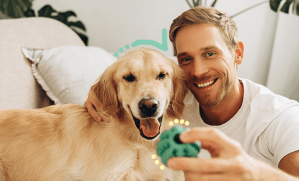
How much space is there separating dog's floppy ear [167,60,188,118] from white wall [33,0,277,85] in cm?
152

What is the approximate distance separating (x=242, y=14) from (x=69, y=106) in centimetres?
247

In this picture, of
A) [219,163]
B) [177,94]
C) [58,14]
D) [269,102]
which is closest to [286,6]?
[269,102]

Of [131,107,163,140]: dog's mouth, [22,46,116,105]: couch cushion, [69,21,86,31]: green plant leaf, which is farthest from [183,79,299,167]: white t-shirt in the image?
[69,21,86,31]: green plant leaf

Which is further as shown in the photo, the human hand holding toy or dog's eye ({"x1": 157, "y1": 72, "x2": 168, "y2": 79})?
dog's eye ({"x1": 157, "y1": 72, "x2": 168, "y2": 79})

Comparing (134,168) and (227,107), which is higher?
(227,107)

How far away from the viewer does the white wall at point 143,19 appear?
2.60 m

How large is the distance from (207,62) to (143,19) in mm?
1675

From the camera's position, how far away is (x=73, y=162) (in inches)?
45.0

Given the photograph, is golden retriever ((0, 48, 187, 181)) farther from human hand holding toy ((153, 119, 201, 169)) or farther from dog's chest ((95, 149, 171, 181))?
human hand holding toy ((153, 119, 201, 169))

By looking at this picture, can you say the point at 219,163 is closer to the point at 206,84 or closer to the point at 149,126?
the point at 149,126

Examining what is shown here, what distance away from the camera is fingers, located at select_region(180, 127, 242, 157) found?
1.66 ft

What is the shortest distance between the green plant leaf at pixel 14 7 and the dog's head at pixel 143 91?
2073 mm

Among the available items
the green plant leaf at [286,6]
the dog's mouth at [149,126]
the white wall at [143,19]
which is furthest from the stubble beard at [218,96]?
the green plant leaf at [286,6]

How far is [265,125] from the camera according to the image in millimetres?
1102
